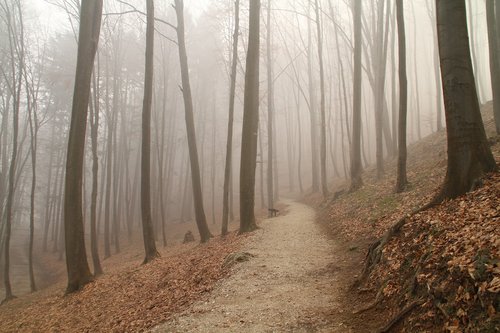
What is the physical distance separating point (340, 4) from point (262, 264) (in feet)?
76.5

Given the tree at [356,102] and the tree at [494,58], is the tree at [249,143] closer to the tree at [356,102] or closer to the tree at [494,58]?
the tree at [356,102]

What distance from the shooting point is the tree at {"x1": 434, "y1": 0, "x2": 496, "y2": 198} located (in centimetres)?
567

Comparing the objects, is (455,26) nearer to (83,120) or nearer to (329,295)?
(329,295)

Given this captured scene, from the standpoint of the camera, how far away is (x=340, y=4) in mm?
24609

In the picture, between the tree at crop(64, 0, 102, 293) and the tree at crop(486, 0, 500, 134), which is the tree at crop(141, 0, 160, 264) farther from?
the tree at crop(486, 0, 500, 134)

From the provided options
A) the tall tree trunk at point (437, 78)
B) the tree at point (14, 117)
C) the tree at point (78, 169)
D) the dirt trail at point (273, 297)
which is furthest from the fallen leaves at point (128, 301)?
the tall tree trunk at point (437, 78)

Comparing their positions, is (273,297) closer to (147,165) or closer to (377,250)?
(377,250)

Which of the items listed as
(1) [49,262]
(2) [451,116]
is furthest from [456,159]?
(1) [49,262]

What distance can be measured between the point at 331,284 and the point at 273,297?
1159mm

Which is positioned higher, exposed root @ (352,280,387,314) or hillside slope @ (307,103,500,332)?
hillside slope @ (307,103,500,332)

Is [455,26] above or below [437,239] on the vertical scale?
above

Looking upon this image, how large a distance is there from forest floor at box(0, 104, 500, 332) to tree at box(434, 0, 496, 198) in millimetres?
379

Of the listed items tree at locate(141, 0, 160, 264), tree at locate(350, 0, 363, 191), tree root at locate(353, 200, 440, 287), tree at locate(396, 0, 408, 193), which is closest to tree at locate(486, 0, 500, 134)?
tree at locate(396, 0, 408, 193)

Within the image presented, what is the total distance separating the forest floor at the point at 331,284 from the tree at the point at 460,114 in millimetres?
379
